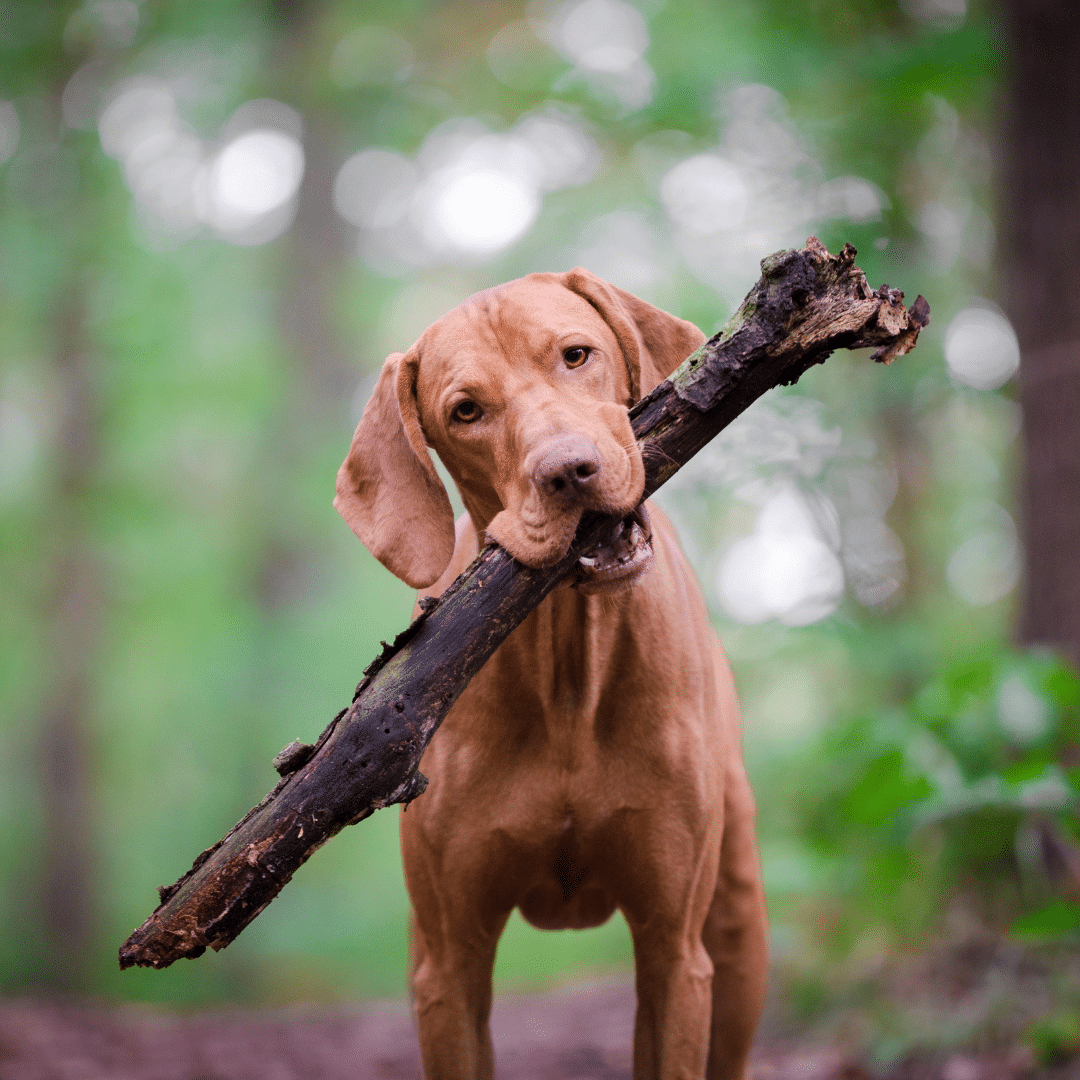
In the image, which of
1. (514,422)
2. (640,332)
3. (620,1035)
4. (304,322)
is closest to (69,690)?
(304,322)

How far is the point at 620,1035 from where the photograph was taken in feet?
19.6

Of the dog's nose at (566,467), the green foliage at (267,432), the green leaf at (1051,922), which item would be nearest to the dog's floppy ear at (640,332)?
the dog's nose at (566,467)

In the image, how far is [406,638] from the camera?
2.20 meters

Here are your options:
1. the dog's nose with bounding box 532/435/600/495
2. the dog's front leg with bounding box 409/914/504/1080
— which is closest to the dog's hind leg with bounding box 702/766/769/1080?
the dog's front leg with bounding box 409/914/504/1080

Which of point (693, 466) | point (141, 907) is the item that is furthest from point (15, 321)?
A: point (693, 466)

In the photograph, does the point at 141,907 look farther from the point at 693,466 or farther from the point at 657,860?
the point at 657,860

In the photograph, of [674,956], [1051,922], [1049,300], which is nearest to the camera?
[674,956]

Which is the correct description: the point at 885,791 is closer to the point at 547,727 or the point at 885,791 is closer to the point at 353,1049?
the point at 547,727

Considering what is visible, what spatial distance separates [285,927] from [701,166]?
888 centimetres

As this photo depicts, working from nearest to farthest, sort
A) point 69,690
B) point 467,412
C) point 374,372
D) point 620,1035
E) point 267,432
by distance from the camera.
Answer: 1. point 467,412
2. point 620,1035
3. point 69,690
4. point 267,432
5. point 374,372

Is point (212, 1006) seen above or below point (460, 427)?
below

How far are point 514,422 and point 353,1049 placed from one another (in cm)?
515

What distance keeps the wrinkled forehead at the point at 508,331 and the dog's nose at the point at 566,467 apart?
0.44m

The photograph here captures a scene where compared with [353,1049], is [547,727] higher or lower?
higher
